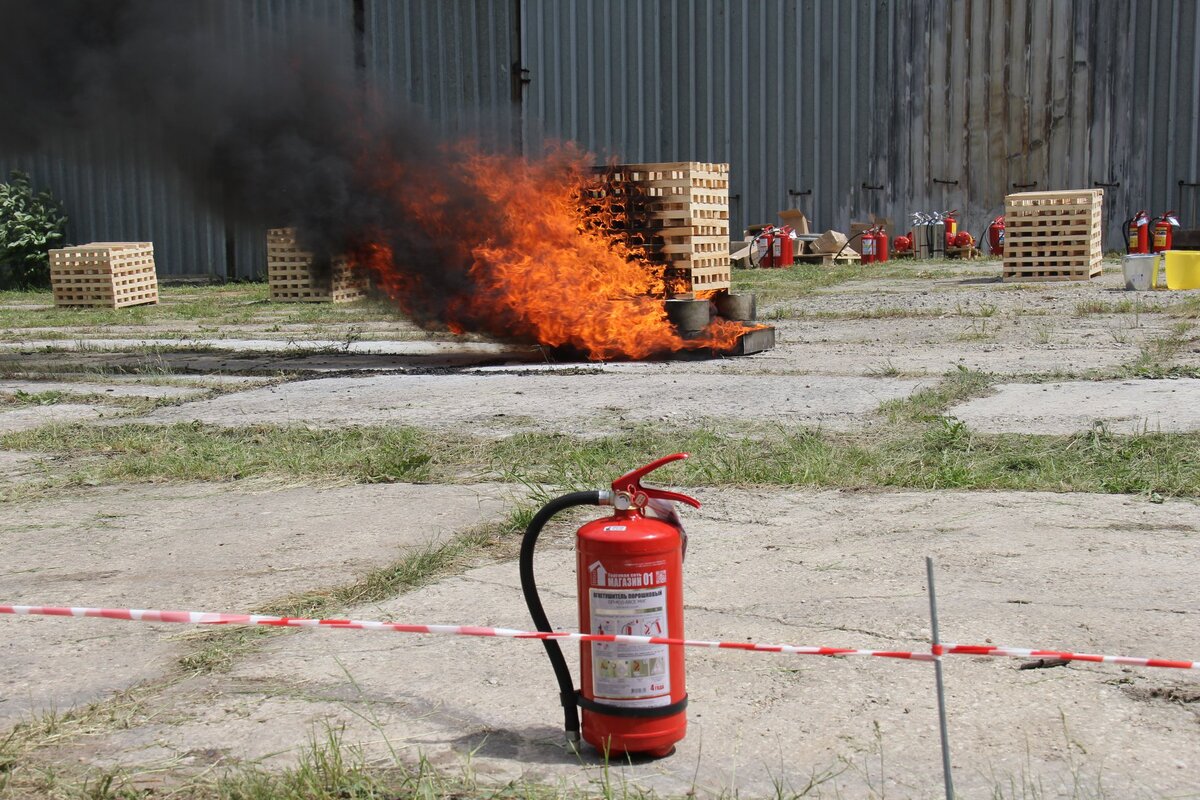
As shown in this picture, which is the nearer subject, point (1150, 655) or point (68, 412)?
point (1150, 655)

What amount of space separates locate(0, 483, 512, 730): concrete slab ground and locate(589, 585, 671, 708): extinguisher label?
1465mm

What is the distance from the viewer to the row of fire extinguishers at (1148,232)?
1841 centimetres

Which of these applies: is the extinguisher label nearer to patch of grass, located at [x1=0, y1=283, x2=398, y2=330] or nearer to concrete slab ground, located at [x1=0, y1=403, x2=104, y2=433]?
concrete slab ground, located at [x1=0, y1=403, x2=104, y2=433]

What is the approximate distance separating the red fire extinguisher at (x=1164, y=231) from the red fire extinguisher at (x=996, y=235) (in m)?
2.37

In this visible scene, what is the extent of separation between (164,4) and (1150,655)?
905cm

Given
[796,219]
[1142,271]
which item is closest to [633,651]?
[1142,271]

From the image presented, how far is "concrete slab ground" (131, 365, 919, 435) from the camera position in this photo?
7305 mm

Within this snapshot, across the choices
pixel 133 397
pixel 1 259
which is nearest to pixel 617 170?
pixel 133 397

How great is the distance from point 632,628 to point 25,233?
79.1ft

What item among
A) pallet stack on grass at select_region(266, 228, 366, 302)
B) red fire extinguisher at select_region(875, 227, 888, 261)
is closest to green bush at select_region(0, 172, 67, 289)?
pallet stack on grass at select_region(266, 228, 366, 302)

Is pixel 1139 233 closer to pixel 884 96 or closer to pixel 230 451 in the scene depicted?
pixel 884 96

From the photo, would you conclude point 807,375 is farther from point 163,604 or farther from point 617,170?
point 163,604

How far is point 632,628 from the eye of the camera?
294 cm

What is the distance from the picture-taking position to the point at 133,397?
8.74 meters
